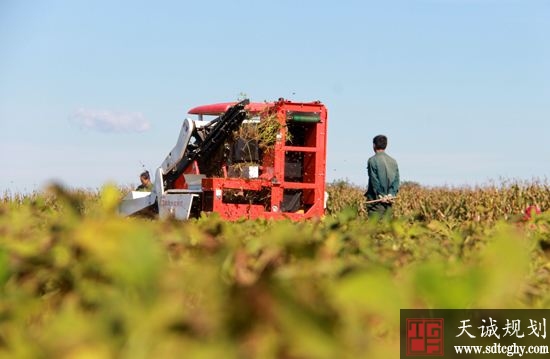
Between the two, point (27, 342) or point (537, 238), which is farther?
point (537, 238)

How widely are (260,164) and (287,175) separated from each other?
1.94 feet

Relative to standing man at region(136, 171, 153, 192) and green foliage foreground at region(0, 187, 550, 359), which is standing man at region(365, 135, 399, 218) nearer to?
standing man at region(136, 171, 153, 192)

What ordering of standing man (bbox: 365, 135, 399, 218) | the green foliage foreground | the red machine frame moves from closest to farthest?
1. the green foliage foreground
2. standing man (bbox: 365, 135, 399, 218)
3. the red machine frame

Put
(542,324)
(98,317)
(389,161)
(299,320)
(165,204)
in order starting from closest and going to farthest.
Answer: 1. (299,320)
2. (98,317)
3. (542,324)
4. (389,161)
5. (165,204)

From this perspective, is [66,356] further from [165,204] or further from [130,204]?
[130,204]

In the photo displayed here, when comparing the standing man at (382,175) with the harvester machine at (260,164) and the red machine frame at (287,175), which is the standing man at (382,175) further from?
the red machine frame at (287,175)

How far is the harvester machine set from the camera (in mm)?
16750

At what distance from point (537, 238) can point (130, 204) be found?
1839 cm

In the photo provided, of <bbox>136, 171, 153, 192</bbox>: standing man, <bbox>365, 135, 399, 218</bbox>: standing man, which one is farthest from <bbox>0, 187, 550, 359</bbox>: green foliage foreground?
<bbox>136, 171, 153, 192</bbox>: standing man

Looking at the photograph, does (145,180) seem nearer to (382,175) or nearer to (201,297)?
(382,175)

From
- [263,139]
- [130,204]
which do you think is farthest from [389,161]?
[130,204]

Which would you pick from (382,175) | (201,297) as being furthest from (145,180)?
(201,297)

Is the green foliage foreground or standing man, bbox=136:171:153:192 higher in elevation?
standing man, bbox=136:171:153:192

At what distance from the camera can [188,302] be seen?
1.78 metres
